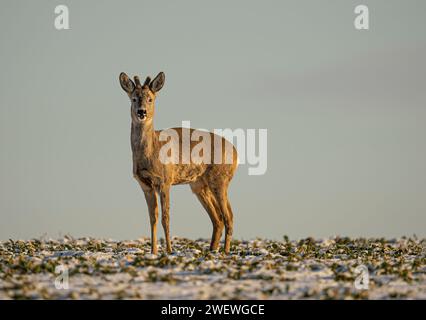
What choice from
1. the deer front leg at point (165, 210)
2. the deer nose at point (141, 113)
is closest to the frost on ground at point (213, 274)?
the deer front leg at point (165, 210)

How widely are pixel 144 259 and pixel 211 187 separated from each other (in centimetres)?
428

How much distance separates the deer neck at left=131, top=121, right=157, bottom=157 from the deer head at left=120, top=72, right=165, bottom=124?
0.14 m

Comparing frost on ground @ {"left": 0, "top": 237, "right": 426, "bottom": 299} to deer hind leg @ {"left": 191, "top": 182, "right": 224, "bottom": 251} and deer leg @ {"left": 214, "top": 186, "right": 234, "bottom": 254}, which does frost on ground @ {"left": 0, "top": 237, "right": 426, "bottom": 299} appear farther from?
deer hind leg @ {"left": 191, "top": 182, "right": 224, "bottom": 251}

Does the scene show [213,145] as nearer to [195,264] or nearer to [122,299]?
[195,264]

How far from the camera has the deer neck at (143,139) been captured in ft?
63.7

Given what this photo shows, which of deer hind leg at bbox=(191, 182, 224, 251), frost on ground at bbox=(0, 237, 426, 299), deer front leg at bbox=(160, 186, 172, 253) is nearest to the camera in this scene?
frost on ground at bbox=(0, 237, 426, 299)

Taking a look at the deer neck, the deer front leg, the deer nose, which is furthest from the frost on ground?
the deer nose

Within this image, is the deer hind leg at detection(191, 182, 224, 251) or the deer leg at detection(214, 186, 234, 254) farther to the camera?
the deer hind leg at detection(191, 182, 224, 251)

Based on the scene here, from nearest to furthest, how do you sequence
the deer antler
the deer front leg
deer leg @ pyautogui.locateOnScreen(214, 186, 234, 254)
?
the deer front leg < the deer antler < deer leg @ pyautogui.locateOnScreen(214, 186, 234, 254)

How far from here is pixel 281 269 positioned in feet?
52.9

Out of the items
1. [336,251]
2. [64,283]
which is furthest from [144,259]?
[336,251]

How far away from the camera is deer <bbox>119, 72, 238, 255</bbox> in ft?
63.5

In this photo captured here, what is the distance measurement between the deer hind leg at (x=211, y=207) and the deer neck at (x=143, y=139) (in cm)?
200
